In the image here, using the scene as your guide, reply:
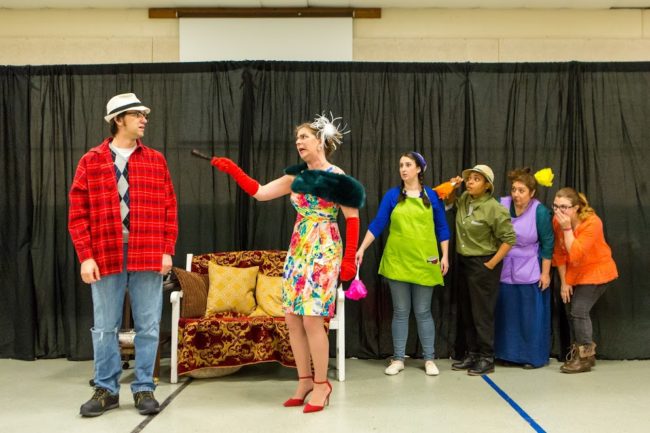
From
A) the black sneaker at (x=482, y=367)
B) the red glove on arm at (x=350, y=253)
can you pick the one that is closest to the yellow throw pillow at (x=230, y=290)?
the red glove on arm at (x=350, y=253)

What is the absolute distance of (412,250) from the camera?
417 cm

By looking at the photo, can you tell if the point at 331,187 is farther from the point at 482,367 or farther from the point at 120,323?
the point at 482,367

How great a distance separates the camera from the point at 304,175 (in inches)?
124

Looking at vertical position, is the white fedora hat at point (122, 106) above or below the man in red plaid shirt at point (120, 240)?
above

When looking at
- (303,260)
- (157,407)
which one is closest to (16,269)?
(157,407)

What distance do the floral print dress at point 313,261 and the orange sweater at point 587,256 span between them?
1941 mm

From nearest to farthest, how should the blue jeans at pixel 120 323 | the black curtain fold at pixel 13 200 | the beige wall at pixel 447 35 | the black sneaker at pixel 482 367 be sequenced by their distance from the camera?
1. the blue jeans at pixel 120 323
2. the black sneaker at pixel 482 367
3. the black curtain fold at pixel 13 200
4. the beige wall at pixel 447 35

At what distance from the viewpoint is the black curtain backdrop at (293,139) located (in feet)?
15.3

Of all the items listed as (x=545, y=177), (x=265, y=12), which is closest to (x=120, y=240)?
(x=265, y=12)

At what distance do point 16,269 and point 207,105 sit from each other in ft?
6.32

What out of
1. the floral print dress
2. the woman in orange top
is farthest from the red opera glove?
the floral print dress

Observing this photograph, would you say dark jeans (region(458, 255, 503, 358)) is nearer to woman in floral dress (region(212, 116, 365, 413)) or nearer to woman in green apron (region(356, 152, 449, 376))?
woman in green apron (region(356, 152, 449, 376))

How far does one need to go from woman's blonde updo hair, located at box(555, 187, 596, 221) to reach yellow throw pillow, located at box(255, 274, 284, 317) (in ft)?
6.81

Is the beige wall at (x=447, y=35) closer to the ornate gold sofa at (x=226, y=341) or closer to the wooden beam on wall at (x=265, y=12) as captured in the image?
the wooden beam on wall at (x=265, y=12)
